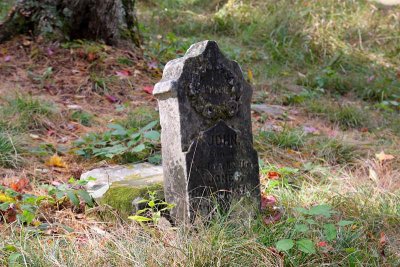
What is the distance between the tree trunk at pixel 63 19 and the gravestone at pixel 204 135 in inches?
136

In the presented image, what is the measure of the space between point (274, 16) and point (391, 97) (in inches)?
113

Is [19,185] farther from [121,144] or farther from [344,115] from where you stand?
[344,115]

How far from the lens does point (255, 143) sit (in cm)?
426

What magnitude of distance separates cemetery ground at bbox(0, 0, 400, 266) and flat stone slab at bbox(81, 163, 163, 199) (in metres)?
0.10

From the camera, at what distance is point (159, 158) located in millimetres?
3783

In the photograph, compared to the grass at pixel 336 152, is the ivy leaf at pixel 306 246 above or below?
above

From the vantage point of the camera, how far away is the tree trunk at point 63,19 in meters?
5.92

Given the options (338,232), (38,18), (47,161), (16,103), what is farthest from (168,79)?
(38,18)

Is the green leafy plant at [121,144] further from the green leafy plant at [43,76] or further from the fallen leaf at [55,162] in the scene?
the green leafy plant at [43,76]

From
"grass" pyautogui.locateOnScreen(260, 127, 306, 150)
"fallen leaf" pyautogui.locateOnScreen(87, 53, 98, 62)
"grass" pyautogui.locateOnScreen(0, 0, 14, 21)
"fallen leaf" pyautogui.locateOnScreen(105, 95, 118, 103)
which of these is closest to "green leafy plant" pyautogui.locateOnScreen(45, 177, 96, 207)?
"grass" pyautogui.locateOnScreen(260, 127, 306, 150)

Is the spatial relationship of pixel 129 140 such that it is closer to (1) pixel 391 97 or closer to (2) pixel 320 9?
(1) pixel 391 97

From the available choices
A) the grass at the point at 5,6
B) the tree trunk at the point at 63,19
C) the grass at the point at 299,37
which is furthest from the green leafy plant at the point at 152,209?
the grass at the point at 5,6

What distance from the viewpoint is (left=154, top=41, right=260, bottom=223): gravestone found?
2721 millimetres

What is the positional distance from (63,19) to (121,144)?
2667 mm
